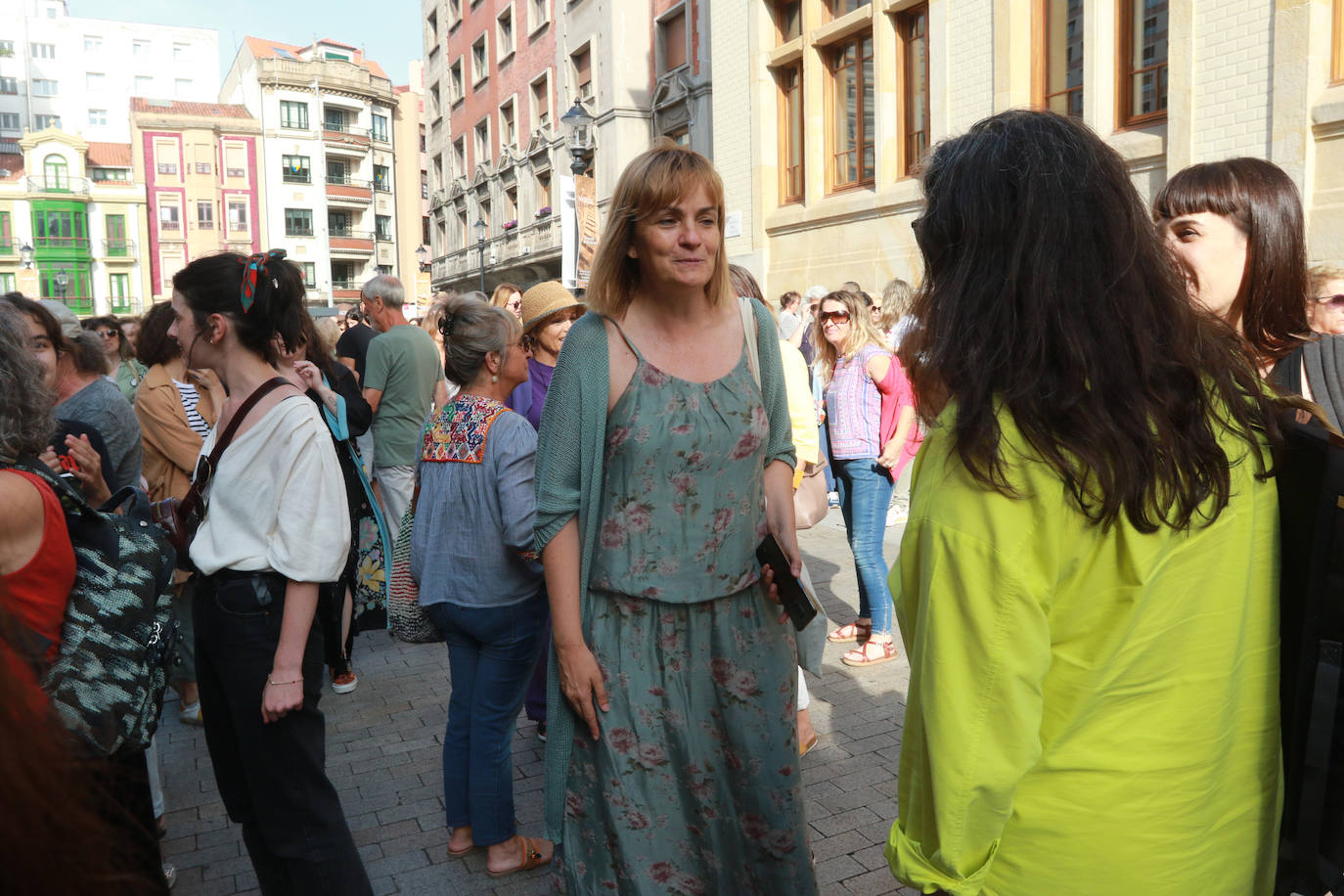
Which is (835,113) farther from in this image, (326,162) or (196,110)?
(196,110)

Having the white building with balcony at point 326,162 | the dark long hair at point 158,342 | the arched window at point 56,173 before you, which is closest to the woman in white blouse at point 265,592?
the dark long hair at point 158,342

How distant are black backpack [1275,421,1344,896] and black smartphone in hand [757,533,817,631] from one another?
1260 millimetres

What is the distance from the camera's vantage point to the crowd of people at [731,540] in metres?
1.35

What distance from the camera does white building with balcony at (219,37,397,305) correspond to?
6381 centimetres

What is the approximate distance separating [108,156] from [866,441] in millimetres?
78593

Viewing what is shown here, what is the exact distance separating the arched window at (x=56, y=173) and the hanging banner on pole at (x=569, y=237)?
68.7m

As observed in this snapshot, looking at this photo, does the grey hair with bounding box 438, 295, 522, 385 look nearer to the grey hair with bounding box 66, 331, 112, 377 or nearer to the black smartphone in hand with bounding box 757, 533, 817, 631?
the black smartphone in hand with bounding box 757, 533, 817, 631

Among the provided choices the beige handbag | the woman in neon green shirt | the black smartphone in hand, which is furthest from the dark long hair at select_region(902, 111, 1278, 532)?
the beige handbag

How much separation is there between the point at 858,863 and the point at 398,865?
1.65m

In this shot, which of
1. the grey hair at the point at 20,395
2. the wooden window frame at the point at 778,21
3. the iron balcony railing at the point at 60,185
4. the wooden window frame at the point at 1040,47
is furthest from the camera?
the iron balcony railing at the point at 60,185

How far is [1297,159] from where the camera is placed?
31.9 feet

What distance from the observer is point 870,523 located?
5.52 meters

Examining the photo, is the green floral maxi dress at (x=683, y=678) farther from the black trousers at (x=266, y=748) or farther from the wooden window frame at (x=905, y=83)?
the wooden window frame at (x=905, y=83)

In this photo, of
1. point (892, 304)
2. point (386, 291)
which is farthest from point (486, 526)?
point (892, 304)
